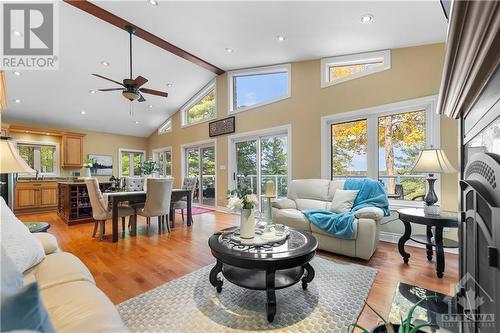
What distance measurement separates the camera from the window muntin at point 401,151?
11.1ft

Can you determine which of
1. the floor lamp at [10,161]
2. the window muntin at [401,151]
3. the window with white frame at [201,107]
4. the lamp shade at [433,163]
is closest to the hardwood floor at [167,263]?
the window muntin at [401,151]

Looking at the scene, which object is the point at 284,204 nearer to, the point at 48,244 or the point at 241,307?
the point at 241,307

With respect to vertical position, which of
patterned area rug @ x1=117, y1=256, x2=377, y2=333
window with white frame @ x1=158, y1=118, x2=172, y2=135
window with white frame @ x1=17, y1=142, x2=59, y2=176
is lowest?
patterned area rug @ x1=117, y1=256, x2=377, y2=333

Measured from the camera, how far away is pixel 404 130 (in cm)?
349

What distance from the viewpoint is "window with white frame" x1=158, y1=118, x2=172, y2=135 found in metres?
8.26

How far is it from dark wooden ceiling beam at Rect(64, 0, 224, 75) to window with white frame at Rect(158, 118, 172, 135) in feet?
11.2

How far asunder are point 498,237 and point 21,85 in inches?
296

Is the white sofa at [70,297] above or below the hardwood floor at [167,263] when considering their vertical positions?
above

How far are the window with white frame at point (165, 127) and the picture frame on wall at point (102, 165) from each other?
192 centimetres

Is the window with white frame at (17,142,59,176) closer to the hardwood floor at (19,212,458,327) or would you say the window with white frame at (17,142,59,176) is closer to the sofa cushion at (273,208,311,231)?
the hardwood floor at (19,212,458,327)

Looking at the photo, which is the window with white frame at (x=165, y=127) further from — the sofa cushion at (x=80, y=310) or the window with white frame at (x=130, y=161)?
the sofa cushion at (x=80, y=310)

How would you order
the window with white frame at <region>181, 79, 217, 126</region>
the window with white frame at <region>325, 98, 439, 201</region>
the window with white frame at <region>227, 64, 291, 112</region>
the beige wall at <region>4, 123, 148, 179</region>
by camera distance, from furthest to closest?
the beige wall at <region>4, 123, 148, 179</region>
the window with white frame at <region>181, 79, 217, 126</region>
the window with white frame at <region>227, 64, 291, 112</region>
the window with white frame at <region>325, 98, 439, 201</region>

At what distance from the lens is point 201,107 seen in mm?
7055

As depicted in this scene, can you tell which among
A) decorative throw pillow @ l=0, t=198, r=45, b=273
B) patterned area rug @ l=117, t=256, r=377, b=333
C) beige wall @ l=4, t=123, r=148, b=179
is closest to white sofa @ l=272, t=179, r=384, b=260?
patterned area rug @ l=117, t=256, r=377, b=333
